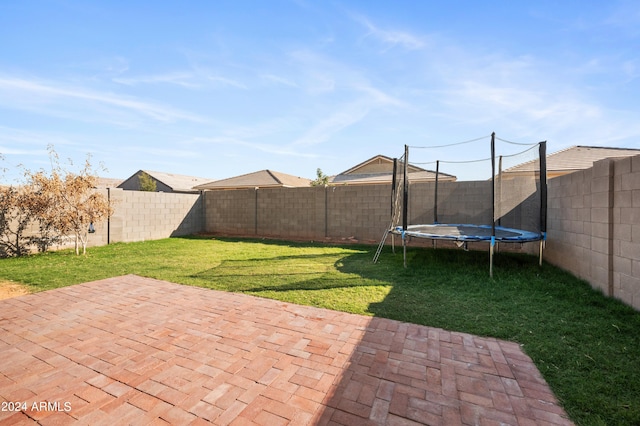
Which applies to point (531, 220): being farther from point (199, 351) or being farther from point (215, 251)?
point (215, 251)

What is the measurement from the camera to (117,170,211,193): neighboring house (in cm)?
2300

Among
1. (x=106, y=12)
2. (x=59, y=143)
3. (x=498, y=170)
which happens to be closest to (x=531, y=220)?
(x=498, y=170)

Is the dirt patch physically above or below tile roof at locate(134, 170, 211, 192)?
below

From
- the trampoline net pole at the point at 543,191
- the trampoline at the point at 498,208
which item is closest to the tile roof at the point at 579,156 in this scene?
the trampoline at the point at 498,208

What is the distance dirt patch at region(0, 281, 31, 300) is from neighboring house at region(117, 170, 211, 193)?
18293 millimetres

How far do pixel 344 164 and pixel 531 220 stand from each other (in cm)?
1605

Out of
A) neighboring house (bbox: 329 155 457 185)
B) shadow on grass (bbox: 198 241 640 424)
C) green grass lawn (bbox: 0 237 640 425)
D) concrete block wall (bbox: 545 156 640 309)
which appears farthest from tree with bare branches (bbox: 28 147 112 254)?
neighboring house (bbox: 329 155 457 185)

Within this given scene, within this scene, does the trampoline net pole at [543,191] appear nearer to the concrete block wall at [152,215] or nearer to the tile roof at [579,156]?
the tile roof at [579,156]

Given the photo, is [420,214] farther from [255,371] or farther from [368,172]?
[368,172]

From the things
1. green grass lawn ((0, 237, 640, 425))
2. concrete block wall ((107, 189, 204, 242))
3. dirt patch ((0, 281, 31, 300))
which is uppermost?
concrete block wall ((107, 189, 204, 242))

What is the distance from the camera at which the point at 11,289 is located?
387cm

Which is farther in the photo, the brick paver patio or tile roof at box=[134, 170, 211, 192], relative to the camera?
tile roof at box=[134, 170, 211, 192]

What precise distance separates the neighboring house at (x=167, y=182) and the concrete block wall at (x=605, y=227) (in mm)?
22158

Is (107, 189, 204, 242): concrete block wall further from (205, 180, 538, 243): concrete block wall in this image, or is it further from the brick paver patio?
the brick paver patio
